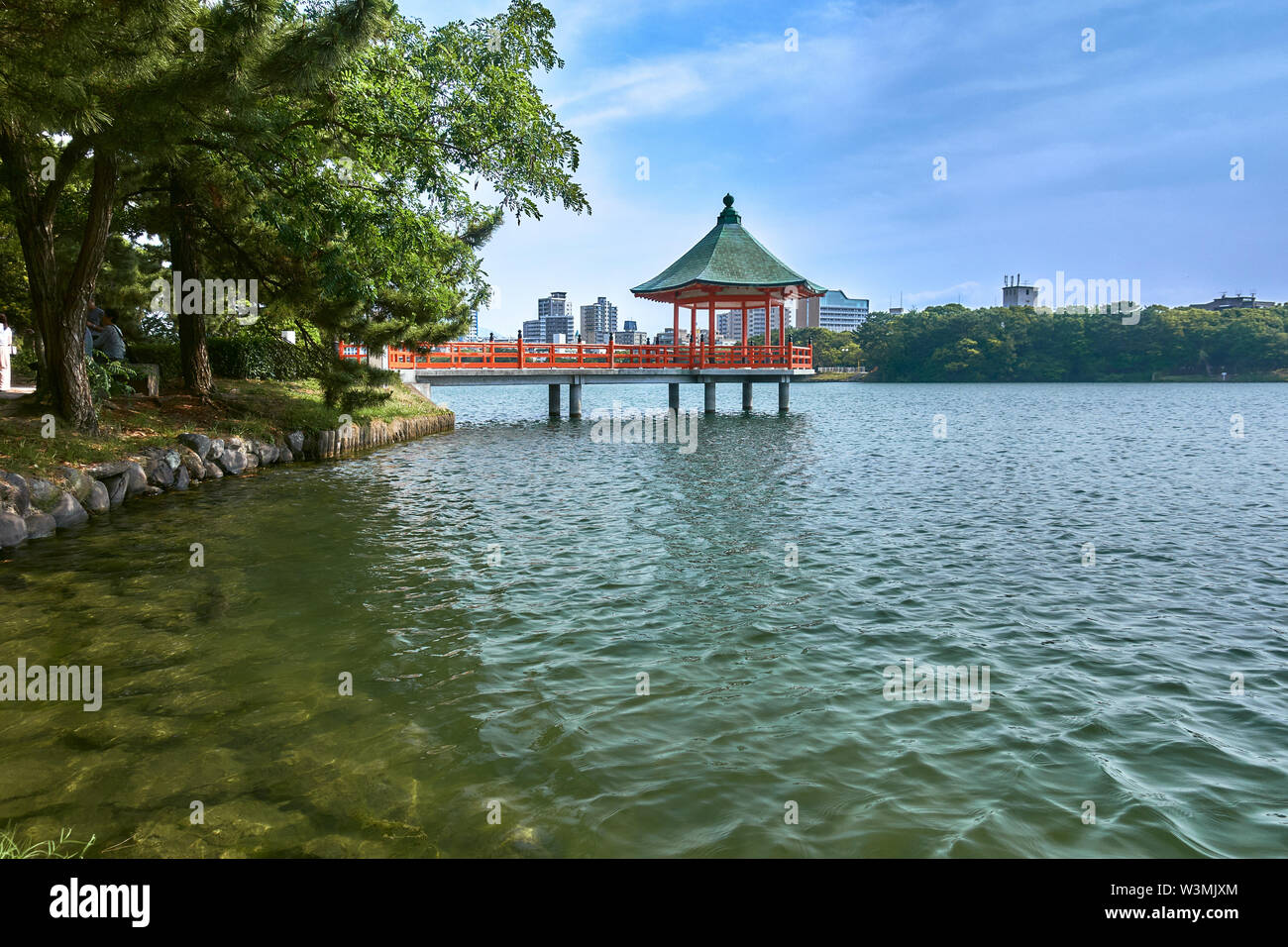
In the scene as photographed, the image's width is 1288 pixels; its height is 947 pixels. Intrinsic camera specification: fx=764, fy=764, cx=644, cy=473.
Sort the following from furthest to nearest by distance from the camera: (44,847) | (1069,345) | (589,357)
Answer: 1. (1069,345)
2. (589,357)
3. (44,847)

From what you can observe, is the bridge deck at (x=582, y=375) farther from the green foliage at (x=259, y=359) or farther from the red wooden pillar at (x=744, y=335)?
the green foliage at (x=259, y=359)

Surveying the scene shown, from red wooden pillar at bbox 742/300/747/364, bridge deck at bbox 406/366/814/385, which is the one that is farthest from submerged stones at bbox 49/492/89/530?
red wooden pillar at bbox 742/300/747/364

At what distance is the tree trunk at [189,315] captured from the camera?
15141 mm

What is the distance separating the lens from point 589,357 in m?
33.0

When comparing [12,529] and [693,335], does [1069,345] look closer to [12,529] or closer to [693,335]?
[693,335]

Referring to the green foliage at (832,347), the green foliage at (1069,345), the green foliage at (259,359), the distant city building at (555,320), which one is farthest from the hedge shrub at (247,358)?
the distant city building at (555,320)

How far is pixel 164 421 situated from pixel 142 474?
8.45ft

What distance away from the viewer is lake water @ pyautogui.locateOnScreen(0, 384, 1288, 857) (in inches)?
146

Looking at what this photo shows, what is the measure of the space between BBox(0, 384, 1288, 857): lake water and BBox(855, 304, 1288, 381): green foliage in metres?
93.0

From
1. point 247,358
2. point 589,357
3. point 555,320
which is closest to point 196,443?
point 247,358

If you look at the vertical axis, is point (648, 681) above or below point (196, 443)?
below

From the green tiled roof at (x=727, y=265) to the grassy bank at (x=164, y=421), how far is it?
15.8 meters

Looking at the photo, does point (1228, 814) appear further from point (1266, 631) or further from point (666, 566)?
point (666, 566)

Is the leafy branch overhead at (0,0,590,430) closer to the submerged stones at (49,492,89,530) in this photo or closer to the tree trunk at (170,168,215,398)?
the tree trunk at (170,168,215,398)
